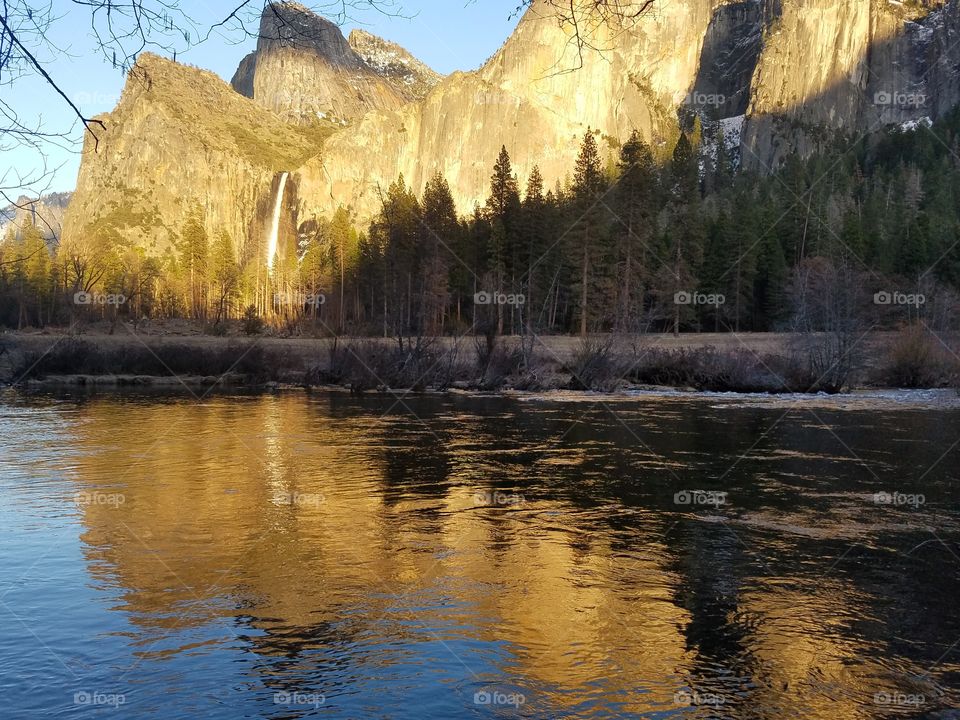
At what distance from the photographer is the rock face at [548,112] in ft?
438

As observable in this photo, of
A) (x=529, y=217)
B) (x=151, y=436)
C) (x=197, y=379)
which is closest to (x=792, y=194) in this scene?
(x=529, y=217)

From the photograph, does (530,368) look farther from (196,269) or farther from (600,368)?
(196,269)

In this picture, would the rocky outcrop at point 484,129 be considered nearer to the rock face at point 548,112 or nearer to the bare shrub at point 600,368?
the rock face at point 548,112

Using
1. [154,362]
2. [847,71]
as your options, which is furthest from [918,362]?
[847,71]

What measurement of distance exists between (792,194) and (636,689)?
99977 mm

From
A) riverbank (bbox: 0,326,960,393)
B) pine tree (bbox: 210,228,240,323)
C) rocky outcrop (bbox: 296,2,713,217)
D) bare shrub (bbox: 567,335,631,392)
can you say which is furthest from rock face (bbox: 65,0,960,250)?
bare shrub (bbox: 567,335,631,392)

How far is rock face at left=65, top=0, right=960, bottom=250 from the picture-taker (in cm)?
13338

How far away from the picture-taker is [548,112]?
134 metres

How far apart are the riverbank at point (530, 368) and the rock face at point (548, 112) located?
8749cm

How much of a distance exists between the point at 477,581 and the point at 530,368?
28016 millimetres

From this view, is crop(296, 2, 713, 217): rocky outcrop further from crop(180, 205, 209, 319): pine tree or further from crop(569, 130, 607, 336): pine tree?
crop(569, 130, 607, 336): pine tree

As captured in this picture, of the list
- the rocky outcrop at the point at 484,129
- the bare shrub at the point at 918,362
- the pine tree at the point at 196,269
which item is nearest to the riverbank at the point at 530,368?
the bare shrub at the point at 918,362

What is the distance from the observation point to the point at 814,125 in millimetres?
161125

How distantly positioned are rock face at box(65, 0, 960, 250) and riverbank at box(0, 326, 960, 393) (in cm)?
8749
